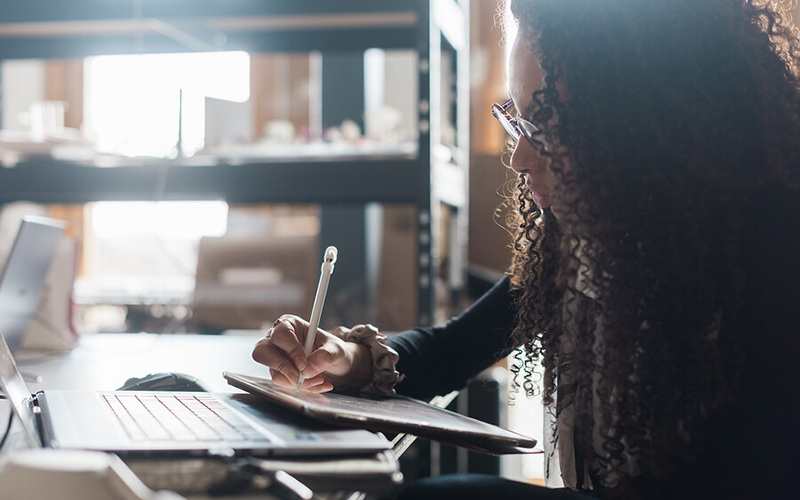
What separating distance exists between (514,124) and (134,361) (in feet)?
2.42

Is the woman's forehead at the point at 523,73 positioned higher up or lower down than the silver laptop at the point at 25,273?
higher up

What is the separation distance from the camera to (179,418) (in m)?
0.54

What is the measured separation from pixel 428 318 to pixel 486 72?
235 centimetres

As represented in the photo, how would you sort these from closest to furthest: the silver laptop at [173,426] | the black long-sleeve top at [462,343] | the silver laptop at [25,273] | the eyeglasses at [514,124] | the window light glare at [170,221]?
1. the silver laptop at [173,426]
2. the eyeglasses at [514,124]
3. the black long-sleeve top at [462,343]
4. the silver laptop at [25,273]
5. the window light glare at [170,221]

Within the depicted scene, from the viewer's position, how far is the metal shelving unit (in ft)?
5.41

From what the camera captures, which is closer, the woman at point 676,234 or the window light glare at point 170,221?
the woman at point 676,234

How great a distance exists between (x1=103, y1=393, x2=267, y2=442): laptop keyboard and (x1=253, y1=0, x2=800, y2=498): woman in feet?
0.55

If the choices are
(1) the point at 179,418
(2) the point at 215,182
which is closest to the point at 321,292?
(1) the point at 179,418

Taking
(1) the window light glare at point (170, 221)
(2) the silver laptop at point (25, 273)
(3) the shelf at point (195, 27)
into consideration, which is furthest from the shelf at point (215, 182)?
(1) the window light glare at point (170, 221)

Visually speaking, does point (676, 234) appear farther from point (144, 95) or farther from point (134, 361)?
point (144, 95)

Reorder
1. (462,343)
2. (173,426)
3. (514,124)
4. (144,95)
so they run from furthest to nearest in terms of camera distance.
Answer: (144,95)
(462,343)
(514,124)
(173,426)

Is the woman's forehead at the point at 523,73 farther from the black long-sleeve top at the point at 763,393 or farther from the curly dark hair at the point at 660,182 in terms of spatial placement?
the black long-sleeve top at the point at 763,393

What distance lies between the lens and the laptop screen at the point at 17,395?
465 millimetres

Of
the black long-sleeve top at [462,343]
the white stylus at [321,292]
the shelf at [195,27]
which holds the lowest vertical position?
the black long-sleeve top at [462,343]
